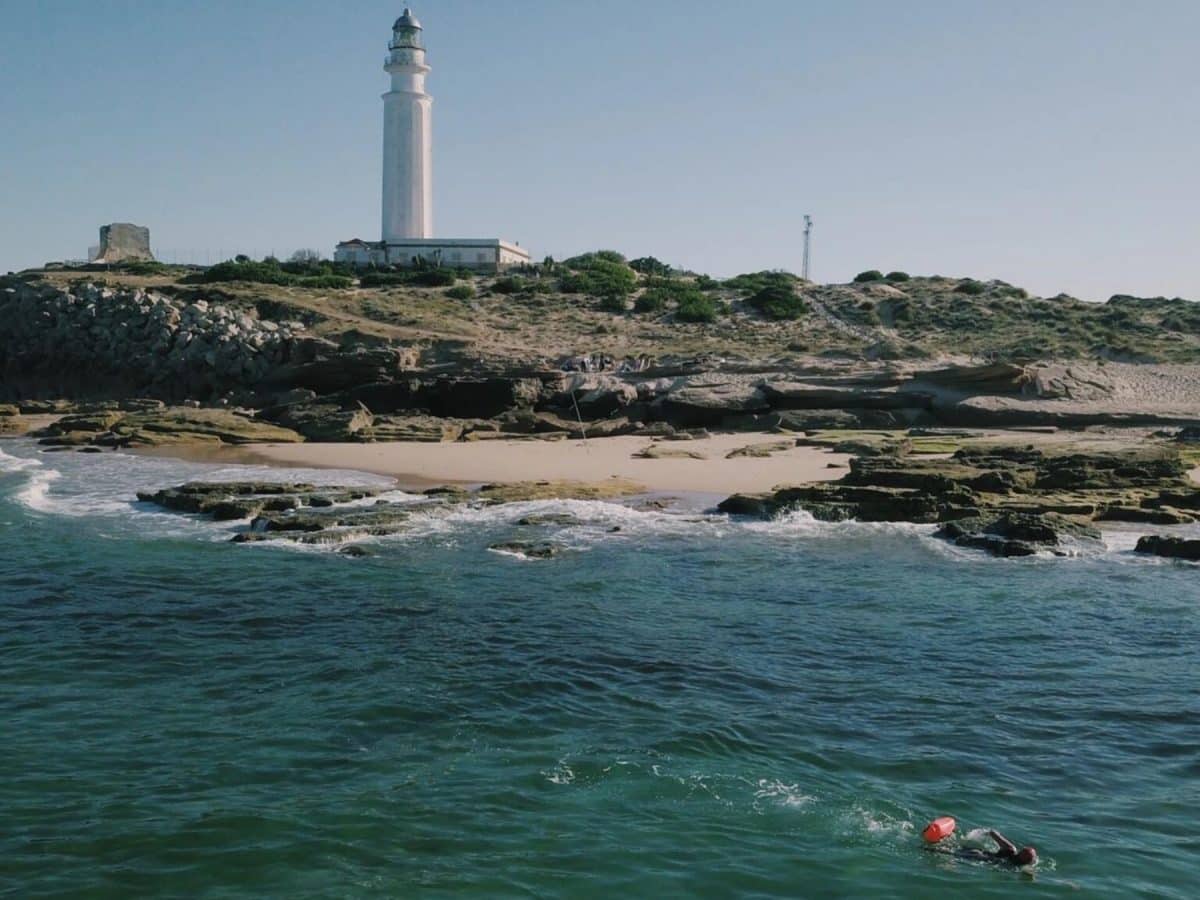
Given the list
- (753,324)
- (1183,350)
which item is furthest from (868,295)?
(1183,350)

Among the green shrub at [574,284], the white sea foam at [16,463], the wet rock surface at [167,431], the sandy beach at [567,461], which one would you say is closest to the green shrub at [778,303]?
the green shrub at [574,284]

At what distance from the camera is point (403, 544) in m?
19.0

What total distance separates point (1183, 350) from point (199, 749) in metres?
44.5

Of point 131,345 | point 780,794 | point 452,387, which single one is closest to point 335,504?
point 780,794

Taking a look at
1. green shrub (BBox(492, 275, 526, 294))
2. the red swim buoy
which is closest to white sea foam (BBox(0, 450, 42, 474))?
the red swim buoy

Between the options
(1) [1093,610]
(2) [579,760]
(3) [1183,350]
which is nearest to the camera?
(2) [579,760]

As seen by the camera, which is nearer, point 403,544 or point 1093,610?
point 1093,610

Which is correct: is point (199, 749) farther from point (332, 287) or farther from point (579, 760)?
point (332, 287)

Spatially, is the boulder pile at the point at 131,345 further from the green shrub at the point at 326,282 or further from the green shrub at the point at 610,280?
the green shrub at the point at 610,280

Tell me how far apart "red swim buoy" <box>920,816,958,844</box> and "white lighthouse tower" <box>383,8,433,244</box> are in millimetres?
64563

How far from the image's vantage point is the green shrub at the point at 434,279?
60344 mm

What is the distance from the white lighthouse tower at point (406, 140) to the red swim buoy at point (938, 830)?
64563 mm

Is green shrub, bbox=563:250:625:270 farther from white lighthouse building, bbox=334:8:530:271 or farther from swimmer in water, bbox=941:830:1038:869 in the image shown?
swimmer in water, bbox=941:830:1038:869

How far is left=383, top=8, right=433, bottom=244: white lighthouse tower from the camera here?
69375 mm
